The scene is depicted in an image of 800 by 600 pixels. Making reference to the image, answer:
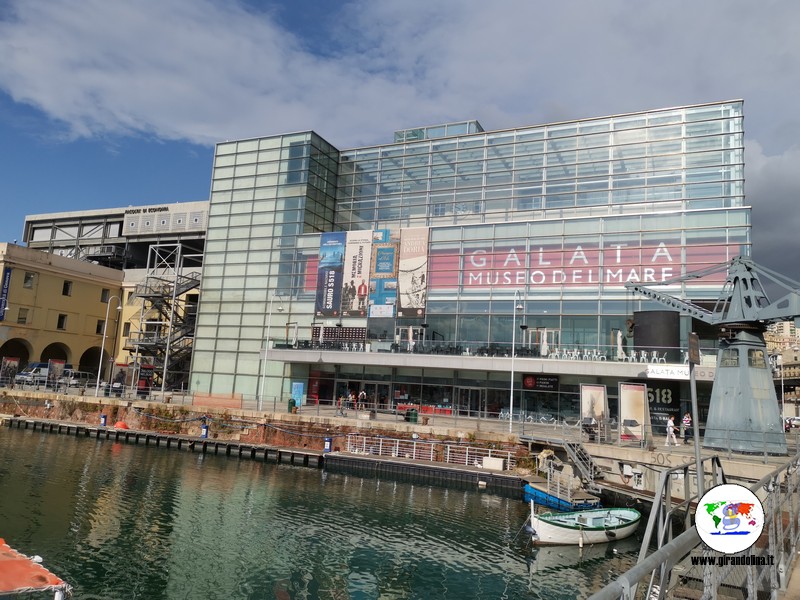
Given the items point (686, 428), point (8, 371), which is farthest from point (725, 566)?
point (8, 371)

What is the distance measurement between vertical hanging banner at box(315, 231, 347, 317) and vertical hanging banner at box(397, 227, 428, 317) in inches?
240

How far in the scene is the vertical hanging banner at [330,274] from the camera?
55.1 m

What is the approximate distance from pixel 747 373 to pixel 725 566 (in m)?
27.7

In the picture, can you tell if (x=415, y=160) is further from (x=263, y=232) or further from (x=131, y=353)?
(x=131, y=353)

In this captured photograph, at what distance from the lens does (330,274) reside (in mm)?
55938

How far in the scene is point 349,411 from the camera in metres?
48.8

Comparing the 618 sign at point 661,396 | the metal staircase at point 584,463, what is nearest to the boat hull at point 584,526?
the metal staircase at point 584,463

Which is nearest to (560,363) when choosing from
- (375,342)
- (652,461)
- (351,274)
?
(652,461)

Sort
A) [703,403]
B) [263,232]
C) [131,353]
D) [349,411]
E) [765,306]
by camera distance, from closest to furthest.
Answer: [765,306], [703,403], [349,411], [263,232], [131,353]

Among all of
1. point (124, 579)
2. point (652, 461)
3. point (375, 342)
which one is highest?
point (375, 342)

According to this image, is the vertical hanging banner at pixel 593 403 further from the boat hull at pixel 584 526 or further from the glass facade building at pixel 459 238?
the boat hull at pixel 584 526

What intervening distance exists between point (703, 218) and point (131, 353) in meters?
62.7

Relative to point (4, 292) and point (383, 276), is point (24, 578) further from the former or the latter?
point (4, 292)

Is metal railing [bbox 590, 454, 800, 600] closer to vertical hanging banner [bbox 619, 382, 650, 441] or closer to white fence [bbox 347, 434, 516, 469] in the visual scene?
vertical hanging banner [bbox 619, 382, 650, 441]
